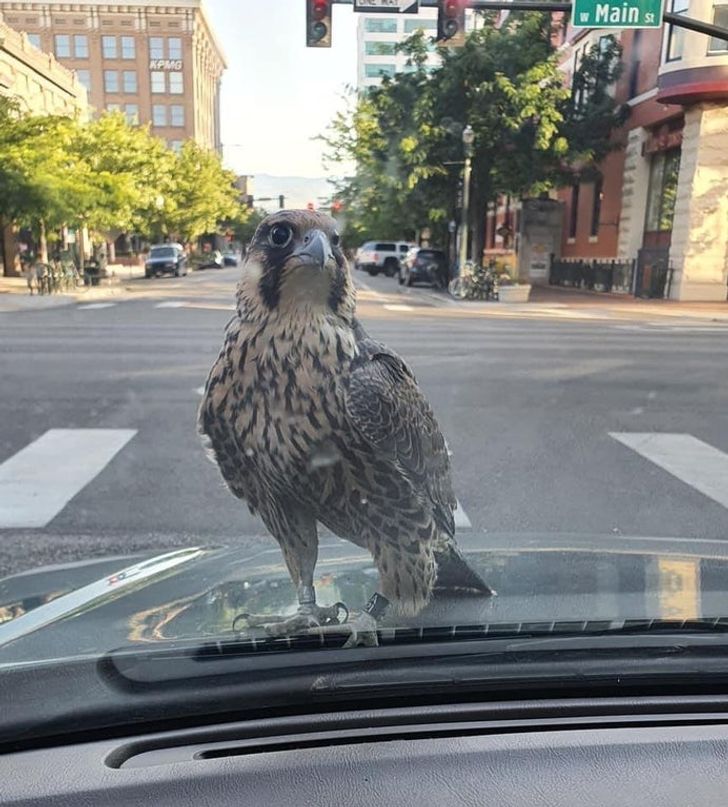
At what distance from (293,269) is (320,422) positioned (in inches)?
12.8

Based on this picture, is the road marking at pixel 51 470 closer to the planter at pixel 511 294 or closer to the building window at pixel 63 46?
the planter at pixel 511 294

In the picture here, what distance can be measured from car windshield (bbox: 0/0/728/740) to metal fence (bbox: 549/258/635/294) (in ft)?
0.55

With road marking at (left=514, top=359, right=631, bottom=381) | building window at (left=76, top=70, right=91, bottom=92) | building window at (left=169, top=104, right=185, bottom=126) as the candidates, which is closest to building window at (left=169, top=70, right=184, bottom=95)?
building window at (left=169, top=104, right=185, bottom=126)

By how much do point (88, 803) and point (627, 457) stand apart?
6.31 meters

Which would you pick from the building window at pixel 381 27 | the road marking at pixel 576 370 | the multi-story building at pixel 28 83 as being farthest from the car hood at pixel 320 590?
the multi-story building at pixel 28 83

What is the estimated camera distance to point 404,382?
1.76 metres

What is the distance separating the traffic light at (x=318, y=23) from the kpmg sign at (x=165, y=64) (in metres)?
67.0

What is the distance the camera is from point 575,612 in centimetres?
205

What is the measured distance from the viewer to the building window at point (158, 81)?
2965 inches

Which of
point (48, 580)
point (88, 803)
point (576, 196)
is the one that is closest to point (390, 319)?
point (48, 580)

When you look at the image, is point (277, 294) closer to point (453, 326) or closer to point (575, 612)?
point (575, 612)

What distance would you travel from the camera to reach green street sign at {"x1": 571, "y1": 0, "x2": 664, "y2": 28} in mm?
12688

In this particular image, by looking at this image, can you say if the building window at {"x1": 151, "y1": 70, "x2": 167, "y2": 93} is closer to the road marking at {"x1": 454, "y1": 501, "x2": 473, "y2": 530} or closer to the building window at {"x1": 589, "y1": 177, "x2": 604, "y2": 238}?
the building window at {"x1": 589, "y1": 177, "x2": 604, "y2": 238}

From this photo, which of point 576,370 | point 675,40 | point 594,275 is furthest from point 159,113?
point 576,370
